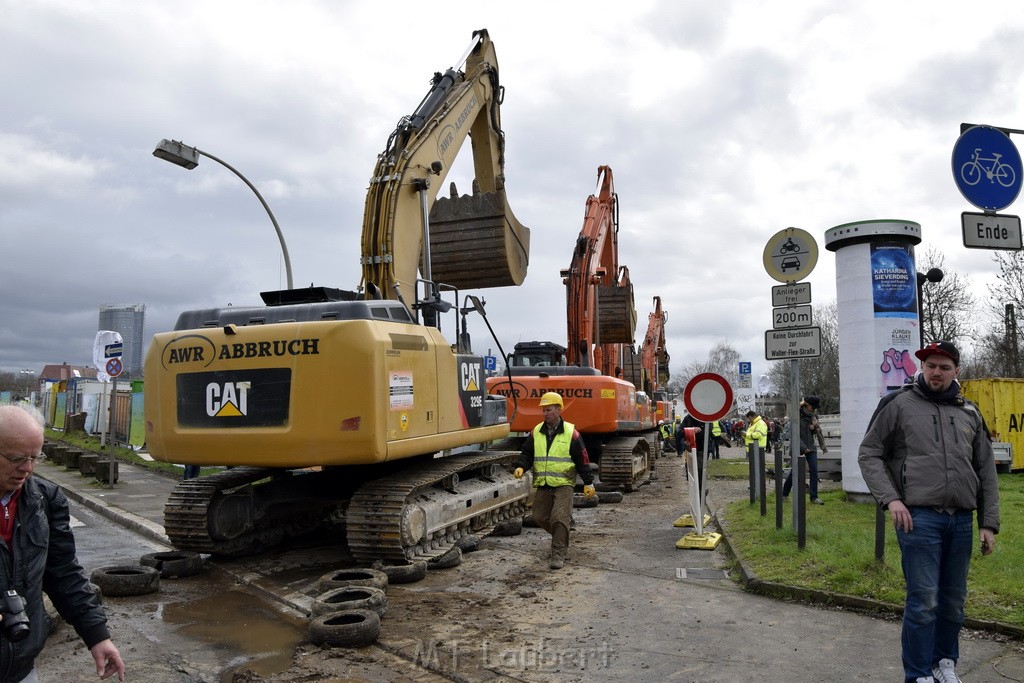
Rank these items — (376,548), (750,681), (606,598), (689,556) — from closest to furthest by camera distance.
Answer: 1. (750,681)
2. (606,598)
3. (376,548)
4. (689,556)

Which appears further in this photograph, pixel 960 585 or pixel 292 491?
pixel 292 491

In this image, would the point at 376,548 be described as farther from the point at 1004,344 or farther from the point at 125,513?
the point at 1004,344

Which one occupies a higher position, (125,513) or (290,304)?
(290,304)

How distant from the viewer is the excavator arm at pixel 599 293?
16.8 metres

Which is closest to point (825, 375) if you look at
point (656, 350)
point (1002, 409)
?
point (656, 350)

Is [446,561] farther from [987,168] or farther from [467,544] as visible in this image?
[987,168]

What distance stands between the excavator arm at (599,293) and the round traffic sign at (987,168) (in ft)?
32.5

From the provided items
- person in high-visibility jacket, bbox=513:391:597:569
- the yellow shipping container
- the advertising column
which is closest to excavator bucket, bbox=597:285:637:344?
the yellow shipping container

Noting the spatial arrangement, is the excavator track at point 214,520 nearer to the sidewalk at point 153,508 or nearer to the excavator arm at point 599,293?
the sidewalk at point 153,508

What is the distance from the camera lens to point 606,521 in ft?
39.0

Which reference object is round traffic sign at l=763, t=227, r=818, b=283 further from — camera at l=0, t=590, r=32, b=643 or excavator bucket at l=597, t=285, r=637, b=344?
excavator bucket at l=597, t=285, r=637, b=344

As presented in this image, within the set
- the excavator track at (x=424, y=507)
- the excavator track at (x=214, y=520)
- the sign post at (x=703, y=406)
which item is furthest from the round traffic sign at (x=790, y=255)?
the excavator track at (x=214, y=520)

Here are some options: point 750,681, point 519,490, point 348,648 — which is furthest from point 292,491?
point 750,681

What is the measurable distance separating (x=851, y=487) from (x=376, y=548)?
7.56 meters
